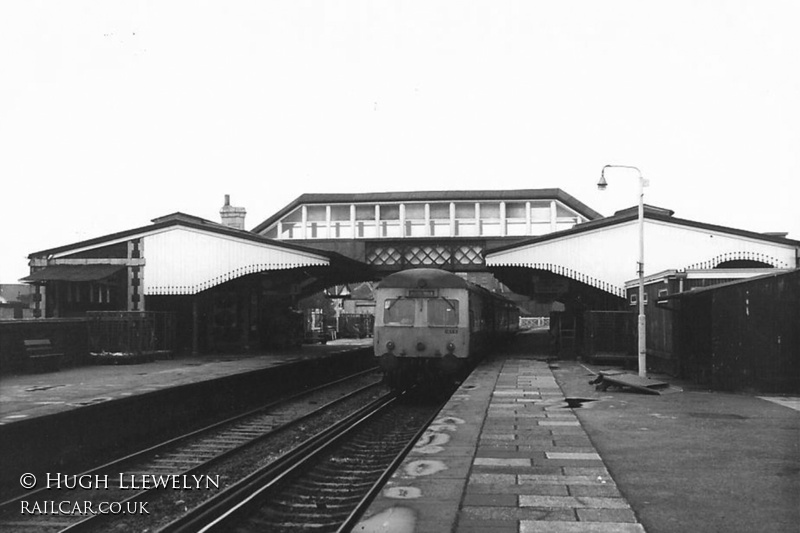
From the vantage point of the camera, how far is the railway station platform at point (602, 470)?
18.6 feet

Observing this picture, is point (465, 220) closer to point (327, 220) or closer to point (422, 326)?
point (327, 220)

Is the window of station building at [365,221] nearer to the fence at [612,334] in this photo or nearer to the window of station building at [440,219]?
the window of station building at [440,219]

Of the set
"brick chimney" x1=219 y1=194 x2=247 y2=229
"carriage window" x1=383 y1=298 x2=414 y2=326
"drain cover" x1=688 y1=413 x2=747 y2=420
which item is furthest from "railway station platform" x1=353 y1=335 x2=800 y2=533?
"brick chimney" x1=219 y1=194 x2=247 y2=229

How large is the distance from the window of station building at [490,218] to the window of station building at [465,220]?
0.43m

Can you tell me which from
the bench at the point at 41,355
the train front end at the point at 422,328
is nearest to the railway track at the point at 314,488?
the train front end at the point at 422,328

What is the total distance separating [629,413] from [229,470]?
618 centimetres

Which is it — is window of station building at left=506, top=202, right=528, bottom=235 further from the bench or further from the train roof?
the bench

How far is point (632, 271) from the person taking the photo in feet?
82.6

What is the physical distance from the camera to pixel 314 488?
30.0 ft

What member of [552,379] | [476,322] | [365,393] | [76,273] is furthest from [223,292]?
[552,379]

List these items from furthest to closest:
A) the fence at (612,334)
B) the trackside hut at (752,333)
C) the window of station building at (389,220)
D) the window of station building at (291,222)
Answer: the window of station building at (291,222)
the window of station building at (389,220)
the fence at (612,334)
the trackside hut at (752,333)

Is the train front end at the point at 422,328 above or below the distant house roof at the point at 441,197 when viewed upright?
below

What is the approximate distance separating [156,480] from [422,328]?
334 inches

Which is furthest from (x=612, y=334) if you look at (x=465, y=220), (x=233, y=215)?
(x=233, y=215)
